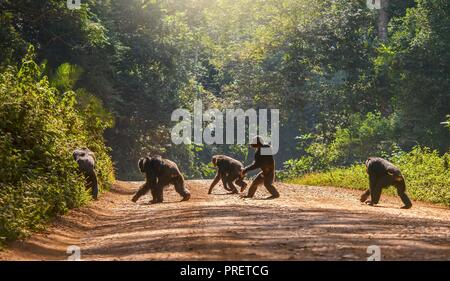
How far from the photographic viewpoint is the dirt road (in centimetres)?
1090

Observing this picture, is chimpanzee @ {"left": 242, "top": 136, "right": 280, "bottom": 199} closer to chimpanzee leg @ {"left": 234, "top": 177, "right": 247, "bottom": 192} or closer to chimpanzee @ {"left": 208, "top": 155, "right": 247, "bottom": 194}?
chimpanzee leg @ {"left": 234, "top": 177, "right": 247, "bottom": 192}

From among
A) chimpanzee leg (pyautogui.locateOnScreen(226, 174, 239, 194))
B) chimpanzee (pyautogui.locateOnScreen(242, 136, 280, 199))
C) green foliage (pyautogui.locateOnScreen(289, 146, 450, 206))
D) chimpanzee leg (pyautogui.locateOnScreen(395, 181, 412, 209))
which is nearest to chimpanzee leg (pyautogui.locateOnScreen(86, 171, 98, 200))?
chimpanzee (pyautogui.locateOnScreen(242, 136, 280, 199))

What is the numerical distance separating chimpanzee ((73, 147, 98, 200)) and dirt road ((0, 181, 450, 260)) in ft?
2.46

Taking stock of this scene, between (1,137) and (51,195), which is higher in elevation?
(1,137)

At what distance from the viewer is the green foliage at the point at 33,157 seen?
14.9 metres

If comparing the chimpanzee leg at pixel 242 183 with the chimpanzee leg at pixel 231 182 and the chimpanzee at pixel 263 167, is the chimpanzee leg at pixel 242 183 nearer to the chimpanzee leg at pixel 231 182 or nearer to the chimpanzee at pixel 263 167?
the chimpanzee leg at pixel 231 182

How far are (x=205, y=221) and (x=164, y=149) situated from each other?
40.8 meters

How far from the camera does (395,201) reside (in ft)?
76.8

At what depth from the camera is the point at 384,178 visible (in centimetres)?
2016

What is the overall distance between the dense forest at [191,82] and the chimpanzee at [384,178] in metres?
3.26

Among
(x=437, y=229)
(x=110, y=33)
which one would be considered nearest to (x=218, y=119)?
(x=110, y=33)

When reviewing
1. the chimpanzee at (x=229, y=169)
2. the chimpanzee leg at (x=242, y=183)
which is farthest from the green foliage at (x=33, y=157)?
the chimpanzee leg at (x=242, y=183)
